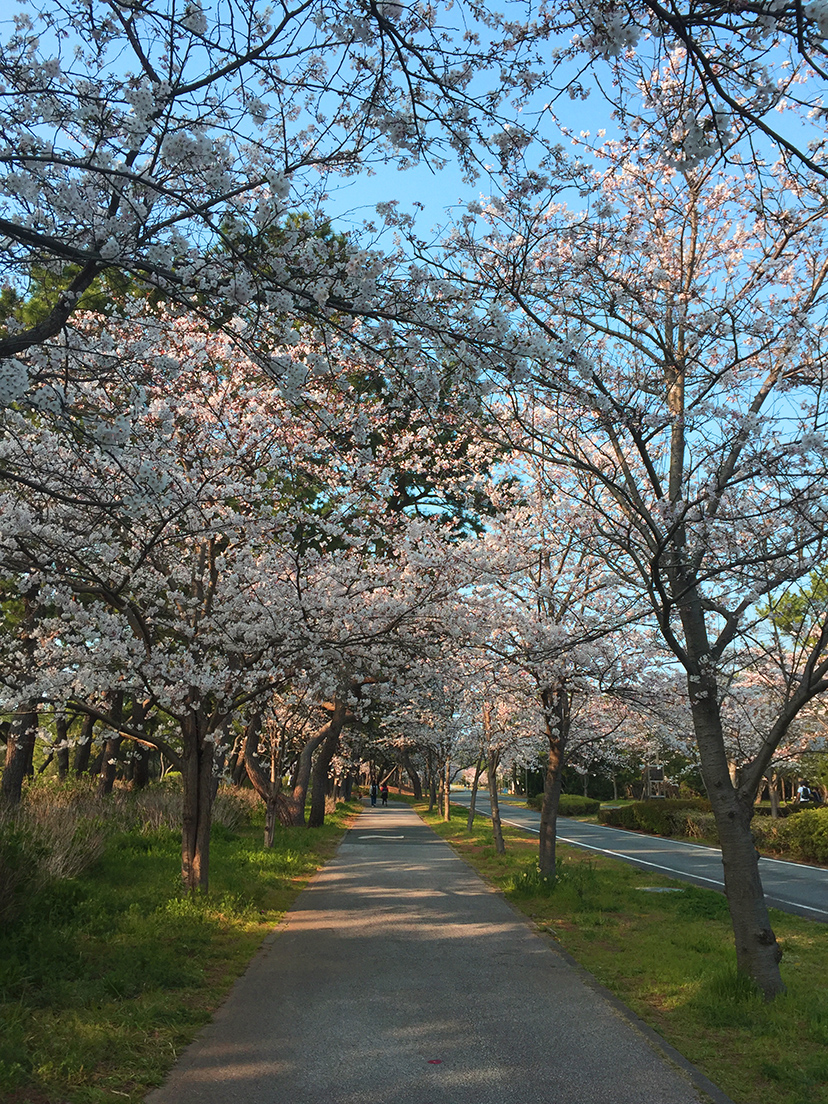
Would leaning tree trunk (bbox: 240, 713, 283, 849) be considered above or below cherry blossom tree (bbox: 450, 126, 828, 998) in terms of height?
below

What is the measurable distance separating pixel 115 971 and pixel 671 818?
25.7 meters

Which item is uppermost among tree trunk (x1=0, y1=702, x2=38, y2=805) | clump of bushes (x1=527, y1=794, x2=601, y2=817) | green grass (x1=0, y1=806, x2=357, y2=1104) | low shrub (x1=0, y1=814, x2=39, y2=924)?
tree trunk (x1=0, y1=702, x2=38, y2=805)

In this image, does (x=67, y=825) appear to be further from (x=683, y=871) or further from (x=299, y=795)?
(x=683, y=871)

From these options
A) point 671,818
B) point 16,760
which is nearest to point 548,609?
point 16,760

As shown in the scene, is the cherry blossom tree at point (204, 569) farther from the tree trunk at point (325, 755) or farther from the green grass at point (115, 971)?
the tree trunk at point (325, 755)

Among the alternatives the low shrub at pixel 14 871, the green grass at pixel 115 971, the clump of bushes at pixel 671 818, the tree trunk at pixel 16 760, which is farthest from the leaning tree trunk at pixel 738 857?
the clump of bushes at pixel 671 818

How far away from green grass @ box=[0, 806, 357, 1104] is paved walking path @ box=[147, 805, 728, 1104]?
28cm

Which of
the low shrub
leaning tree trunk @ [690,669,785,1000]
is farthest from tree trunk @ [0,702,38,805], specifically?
leaning tree trunk @ [690,669,785,1000]

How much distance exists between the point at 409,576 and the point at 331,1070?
7633 mm

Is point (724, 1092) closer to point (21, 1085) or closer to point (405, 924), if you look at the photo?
point (21, 1085)

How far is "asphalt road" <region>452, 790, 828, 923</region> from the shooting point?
13.6 metres

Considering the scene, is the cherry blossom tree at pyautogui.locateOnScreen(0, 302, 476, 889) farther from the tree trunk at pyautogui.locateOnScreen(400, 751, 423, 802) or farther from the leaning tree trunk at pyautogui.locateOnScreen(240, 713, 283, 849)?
the tree trunk at pyautogui.locateOnScreen(400, 751, 423, 802)

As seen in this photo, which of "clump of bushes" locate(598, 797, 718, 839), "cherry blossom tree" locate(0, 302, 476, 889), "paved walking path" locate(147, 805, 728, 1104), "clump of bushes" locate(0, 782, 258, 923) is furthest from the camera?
"clump of bushes" locate(598, 797, 718, 839)

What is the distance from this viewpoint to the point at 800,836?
20.2m
